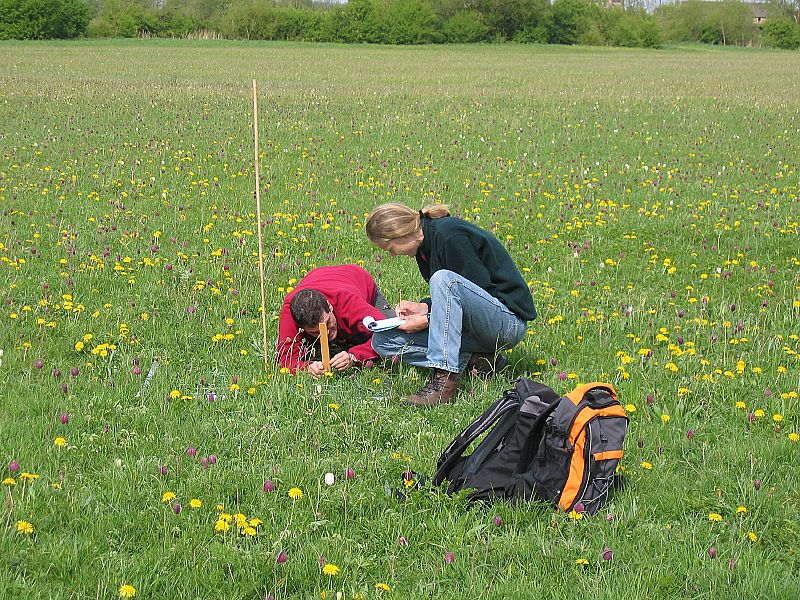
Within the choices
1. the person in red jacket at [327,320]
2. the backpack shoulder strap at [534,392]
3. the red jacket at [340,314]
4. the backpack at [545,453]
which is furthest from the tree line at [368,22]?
the backpack at [545,453]

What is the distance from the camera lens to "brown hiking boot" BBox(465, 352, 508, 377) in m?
5.60

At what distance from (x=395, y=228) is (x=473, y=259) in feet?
1.66

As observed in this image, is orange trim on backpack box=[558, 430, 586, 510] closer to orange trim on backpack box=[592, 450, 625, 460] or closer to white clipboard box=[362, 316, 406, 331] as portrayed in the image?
orange trim on backpack box=[592, 450, 625, 460]

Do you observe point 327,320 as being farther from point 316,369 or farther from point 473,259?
point 473,259

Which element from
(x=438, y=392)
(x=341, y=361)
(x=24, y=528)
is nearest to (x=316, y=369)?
(x=341, y=361)

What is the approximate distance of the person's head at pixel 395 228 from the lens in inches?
208

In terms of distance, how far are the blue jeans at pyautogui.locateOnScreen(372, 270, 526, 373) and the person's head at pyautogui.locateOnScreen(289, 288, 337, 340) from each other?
38 cm

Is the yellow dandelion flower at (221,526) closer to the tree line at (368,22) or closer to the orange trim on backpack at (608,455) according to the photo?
the orange trim on backpack at (608,455)

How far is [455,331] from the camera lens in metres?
5.32

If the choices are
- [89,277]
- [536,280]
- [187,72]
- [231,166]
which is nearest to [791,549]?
[536,280]

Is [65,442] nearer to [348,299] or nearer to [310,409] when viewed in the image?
[310,409]

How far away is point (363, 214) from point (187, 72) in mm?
22090

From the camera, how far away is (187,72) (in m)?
30.0

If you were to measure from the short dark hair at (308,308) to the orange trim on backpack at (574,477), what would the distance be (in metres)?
2.01
